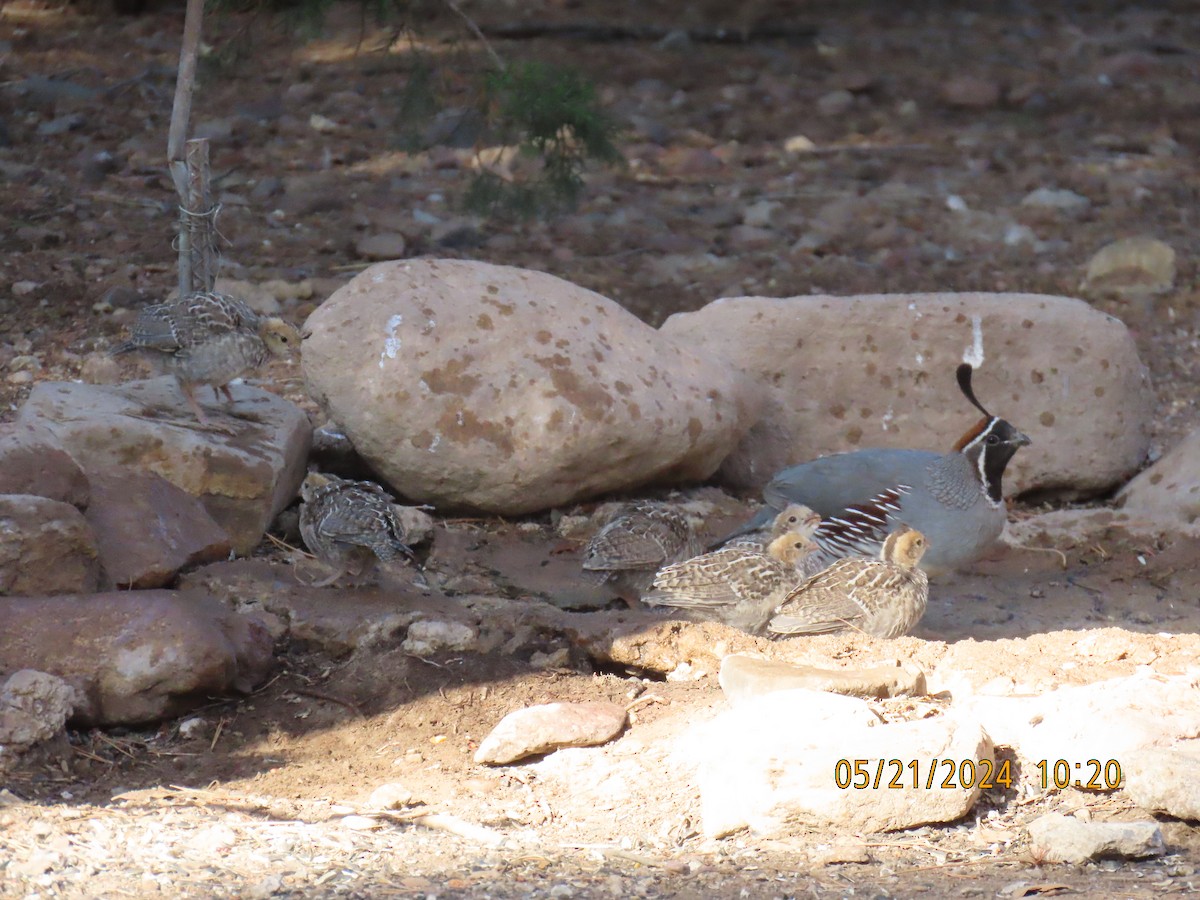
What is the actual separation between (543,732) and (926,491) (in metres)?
3.24

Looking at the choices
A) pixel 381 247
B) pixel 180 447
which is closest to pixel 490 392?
pixel 180 447

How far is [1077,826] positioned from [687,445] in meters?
4.23

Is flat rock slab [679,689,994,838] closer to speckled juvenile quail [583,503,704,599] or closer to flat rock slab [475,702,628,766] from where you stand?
flat rock slab [475,702,628,766]

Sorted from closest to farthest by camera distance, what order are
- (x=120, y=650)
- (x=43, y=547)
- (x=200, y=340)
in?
(x=120, y=650) → (x=43, y=547) → (x=200, y=340)

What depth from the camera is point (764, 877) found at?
400 centimetres

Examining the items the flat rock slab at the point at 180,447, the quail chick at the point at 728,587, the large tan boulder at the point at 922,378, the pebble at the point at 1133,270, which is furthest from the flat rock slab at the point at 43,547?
the pebble at the point at 1133,270

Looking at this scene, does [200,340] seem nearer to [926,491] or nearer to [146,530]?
[146,530]

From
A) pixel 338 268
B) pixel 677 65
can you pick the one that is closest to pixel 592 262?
pixel 338 268

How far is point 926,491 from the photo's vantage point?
24.9ft

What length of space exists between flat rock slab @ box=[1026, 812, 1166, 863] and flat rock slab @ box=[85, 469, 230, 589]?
3.67 meters

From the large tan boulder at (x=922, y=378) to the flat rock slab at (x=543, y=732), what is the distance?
412 cm

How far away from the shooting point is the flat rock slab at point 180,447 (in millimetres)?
6789

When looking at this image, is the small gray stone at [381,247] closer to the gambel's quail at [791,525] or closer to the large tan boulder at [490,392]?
the large tan boulder at [490,392]
